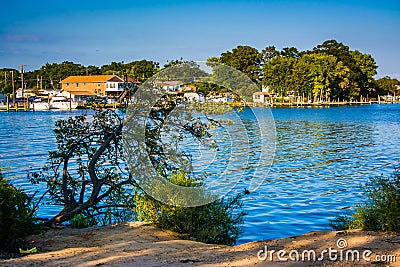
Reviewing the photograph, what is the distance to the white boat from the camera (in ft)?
320

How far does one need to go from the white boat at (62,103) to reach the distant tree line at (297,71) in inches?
378

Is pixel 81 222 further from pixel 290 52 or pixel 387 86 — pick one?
pixel 387 86

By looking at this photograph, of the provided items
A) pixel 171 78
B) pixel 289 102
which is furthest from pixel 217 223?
pixel 289 102

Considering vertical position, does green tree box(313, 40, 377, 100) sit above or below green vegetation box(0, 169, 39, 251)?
above

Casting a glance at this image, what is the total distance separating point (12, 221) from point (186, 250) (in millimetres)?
2430

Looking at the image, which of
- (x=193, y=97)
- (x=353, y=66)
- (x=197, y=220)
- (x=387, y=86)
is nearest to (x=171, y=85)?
(x=193, y=97)

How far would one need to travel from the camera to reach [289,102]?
4648 inches

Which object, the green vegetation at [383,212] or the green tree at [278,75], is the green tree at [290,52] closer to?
the green tree at [278,75]

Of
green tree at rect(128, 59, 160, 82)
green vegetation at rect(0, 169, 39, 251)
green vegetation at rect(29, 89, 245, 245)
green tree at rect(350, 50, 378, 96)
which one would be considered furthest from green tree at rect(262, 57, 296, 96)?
green vegetation at rect(0, 169, 39, 251)

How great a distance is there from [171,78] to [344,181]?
10.7m

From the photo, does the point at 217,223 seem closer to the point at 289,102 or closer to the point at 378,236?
the point at 378,236

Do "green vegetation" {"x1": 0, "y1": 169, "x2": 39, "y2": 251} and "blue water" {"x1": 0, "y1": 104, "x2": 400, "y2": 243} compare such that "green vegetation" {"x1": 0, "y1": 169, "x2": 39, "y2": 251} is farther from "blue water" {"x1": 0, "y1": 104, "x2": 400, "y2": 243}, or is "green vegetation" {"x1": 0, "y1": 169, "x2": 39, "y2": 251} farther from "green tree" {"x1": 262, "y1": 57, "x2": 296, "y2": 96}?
"green tree" {"x1": 262, "y1": 57, "x2": 296, "y2": 96}

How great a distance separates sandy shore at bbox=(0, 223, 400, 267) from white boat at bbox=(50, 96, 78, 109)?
9111 cm

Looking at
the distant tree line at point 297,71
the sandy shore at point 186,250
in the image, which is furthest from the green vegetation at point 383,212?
the distant tree line at point 297,71
